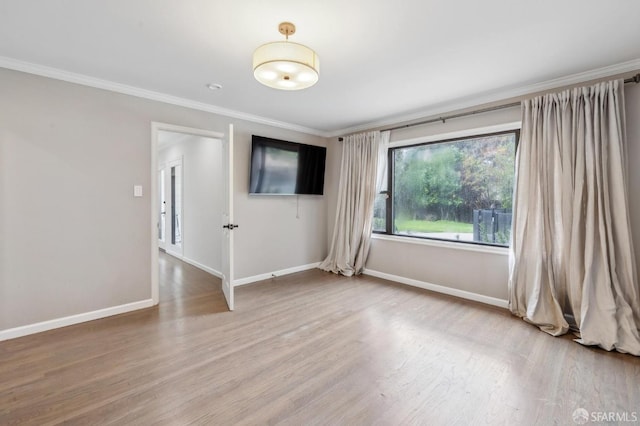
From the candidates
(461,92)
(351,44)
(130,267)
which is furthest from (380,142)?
(130,267)

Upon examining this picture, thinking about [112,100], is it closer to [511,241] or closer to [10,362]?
[10,362]

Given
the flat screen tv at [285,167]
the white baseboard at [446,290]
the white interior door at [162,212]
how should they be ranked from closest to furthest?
the white baseboard at [446,290]
the flat screen tv at [285,167]
the white interior door at [162,212]

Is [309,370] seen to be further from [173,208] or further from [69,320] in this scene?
[173,208]

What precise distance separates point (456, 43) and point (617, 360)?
274 centimetres

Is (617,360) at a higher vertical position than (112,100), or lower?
lower

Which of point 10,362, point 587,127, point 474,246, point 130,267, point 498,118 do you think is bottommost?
point 10,362

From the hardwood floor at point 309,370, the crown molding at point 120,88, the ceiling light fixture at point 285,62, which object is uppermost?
the crown molding at point 120,88

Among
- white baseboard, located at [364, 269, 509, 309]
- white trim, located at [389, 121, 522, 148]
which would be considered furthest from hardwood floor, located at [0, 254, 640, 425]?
white trim, located at [389, 121, 522, 148]

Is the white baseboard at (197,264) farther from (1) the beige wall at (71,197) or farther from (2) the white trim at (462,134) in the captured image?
(2) the white trim at (462,134)

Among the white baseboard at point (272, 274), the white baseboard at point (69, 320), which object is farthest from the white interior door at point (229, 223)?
the white baseboard at point (69, 320)

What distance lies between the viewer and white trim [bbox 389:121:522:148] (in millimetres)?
3273

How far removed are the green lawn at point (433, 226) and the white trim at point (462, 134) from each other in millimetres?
1113

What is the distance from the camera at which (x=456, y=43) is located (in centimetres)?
227

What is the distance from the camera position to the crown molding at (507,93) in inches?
103
